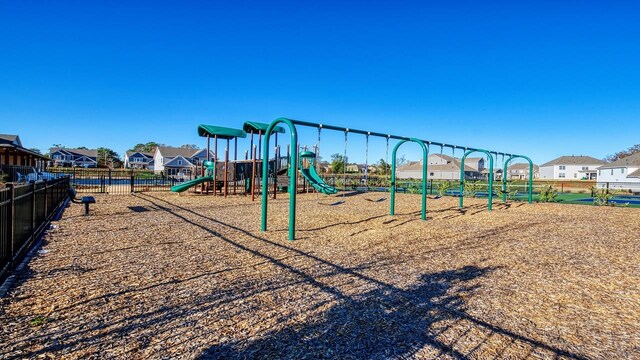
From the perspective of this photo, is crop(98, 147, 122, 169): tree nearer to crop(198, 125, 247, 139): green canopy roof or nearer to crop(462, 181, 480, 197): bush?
crop(198, 125, 247, 139): green canopy roof

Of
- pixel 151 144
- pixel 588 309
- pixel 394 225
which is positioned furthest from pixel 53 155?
pixel 588 309

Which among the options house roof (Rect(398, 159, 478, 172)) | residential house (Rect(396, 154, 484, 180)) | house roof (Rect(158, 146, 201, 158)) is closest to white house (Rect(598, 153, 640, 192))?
residential house (Rect(396, 154, 484, 180))

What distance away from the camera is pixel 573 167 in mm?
72562

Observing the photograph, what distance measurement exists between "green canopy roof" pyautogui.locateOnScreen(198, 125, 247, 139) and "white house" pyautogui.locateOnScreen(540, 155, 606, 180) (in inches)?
2978

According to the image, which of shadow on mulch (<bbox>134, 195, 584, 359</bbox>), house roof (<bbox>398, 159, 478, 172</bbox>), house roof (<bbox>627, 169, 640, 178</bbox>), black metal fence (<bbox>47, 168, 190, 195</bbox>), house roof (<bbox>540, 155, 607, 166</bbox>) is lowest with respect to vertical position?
shadow on mulch (<bbox>134, 195, 584, 359</bbox>)

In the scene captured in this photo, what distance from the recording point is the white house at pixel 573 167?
70294mm

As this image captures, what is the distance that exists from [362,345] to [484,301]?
1.77 m

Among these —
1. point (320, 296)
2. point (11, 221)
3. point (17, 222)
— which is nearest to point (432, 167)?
point (320, 296)

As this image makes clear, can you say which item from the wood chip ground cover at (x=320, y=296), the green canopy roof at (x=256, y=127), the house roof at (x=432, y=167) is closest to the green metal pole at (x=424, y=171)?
the wood chip ground cover at (x=320, y=296)

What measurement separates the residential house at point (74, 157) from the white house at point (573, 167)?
331 ft

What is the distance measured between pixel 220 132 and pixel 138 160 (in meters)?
73.2

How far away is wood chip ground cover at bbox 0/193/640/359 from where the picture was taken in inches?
109

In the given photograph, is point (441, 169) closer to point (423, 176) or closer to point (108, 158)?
point (423, 176)

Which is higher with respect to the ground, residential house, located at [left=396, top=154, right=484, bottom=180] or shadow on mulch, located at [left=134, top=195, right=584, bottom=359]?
residential house, located at [left=396, top=154, right=484, bottom=180]
